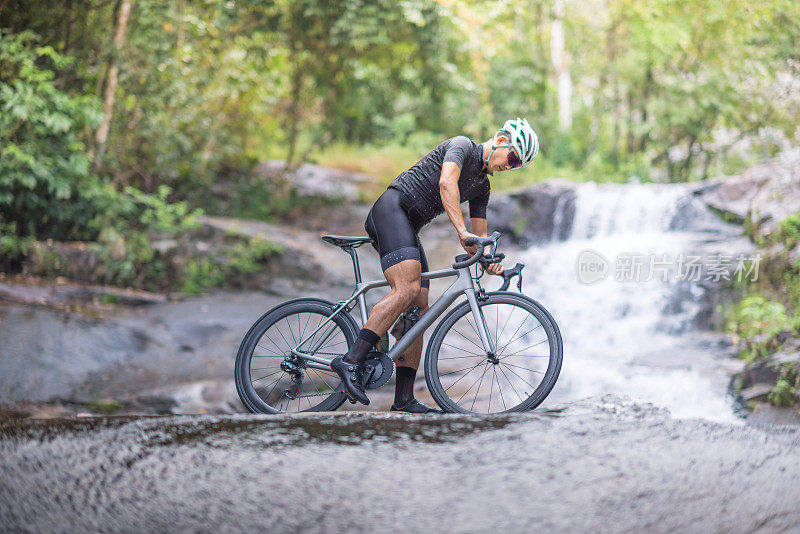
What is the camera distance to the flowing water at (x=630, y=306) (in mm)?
7863

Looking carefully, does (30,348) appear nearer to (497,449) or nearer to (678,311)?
(497,449)

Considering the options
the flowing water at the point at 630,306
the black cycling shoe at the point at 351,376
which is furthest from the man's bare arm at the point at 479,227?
the flowing water at the point at 630,306

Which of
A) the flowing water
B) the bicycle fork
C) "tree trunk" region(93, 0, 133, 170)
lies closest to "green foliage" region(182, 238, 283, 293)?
"tree trunk" region(93, 0, 133, 170)

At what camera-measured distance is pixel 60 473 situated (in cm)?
275

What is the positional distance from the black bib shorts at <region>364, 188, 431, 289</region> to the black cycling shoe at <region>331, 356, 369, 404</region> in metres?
0.59

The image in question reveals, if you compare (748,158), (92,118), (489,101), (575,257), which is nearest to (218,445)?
(92,118)

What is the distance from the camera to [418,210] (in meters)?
4.25

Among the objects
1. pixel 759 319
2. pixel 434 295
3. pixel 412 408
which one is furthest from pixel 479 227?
pixel 434 295

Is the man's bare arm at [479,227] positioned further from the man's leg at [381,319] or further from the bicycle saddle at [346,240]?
the bicycle saddle at [346,240]

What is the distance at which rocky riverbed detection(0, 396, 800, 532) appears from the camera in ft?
8.04

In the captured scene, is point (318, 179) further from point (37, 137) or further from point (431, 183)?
point (431, 183)

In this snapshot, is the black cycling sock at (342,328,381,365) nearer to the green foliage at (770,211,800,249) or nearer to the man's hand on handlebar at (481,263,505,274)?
the man's hand on handlebar at (481,263,505,274)

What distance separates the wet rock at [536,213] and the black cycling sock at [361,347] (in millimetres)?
11096

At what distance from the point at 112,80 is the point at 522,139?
8.35 m
